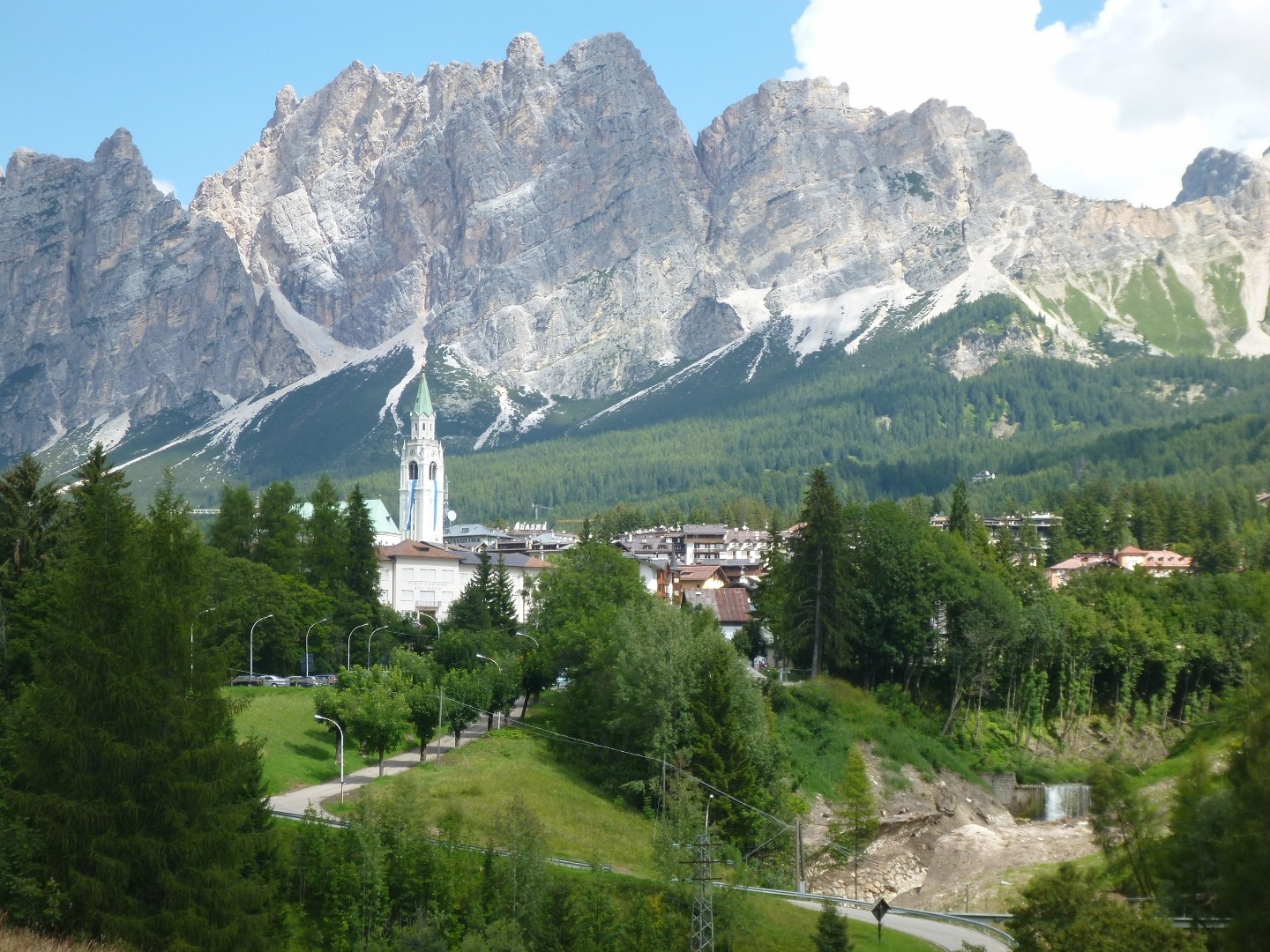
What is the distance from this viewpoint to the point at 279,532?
3999 inches

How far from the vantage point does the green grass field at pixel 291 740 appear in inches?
2395

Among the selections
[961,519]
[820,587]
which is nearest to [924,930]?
[820,587]

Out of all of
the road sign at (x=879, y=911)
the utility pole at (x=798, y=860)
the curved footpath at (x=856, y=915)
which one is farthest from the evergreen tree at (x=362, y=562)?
the road sign at (x=879, y=911)

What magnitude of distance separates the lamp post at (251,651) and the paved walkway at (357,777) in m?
12.5

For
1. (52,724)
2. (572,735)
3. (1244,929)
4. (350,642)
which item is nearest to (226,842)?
(52,724)

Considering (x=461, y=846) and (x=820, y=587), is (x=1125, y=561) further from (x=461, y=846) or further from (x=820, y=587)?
(x=461, y=846)

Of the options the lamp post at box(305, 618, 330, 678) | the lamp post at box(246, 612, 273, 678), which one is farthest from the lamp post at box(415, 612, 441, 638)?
the lamp post at box(246, 612, 273, 678)

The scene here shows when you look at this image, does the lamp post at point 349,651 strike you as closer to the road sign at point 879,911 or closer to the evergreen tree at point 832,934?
the road sign at point 879,911

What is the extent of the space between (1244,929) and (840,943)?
11.6m

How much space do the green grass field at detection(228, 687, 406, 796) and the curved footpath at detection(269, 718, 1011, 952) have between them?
0.67 metres

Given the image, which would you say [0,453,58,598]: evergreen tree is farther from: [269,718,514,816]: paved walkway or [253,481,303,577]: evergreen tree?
[253,481,303,577]: evergreen tree

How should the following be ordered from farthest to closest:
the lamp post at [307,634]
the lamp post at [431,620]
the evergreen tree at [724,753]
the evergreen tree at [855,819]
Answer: the lamp post at [431,620] < the lamp post at [307,634] < the evergreen tree at [855,819] < the evergreen tree at [724,753]

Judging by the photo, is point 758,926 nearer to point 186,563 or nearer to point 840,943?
point 840,943

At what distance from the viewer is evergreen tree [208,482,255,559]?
332ft
